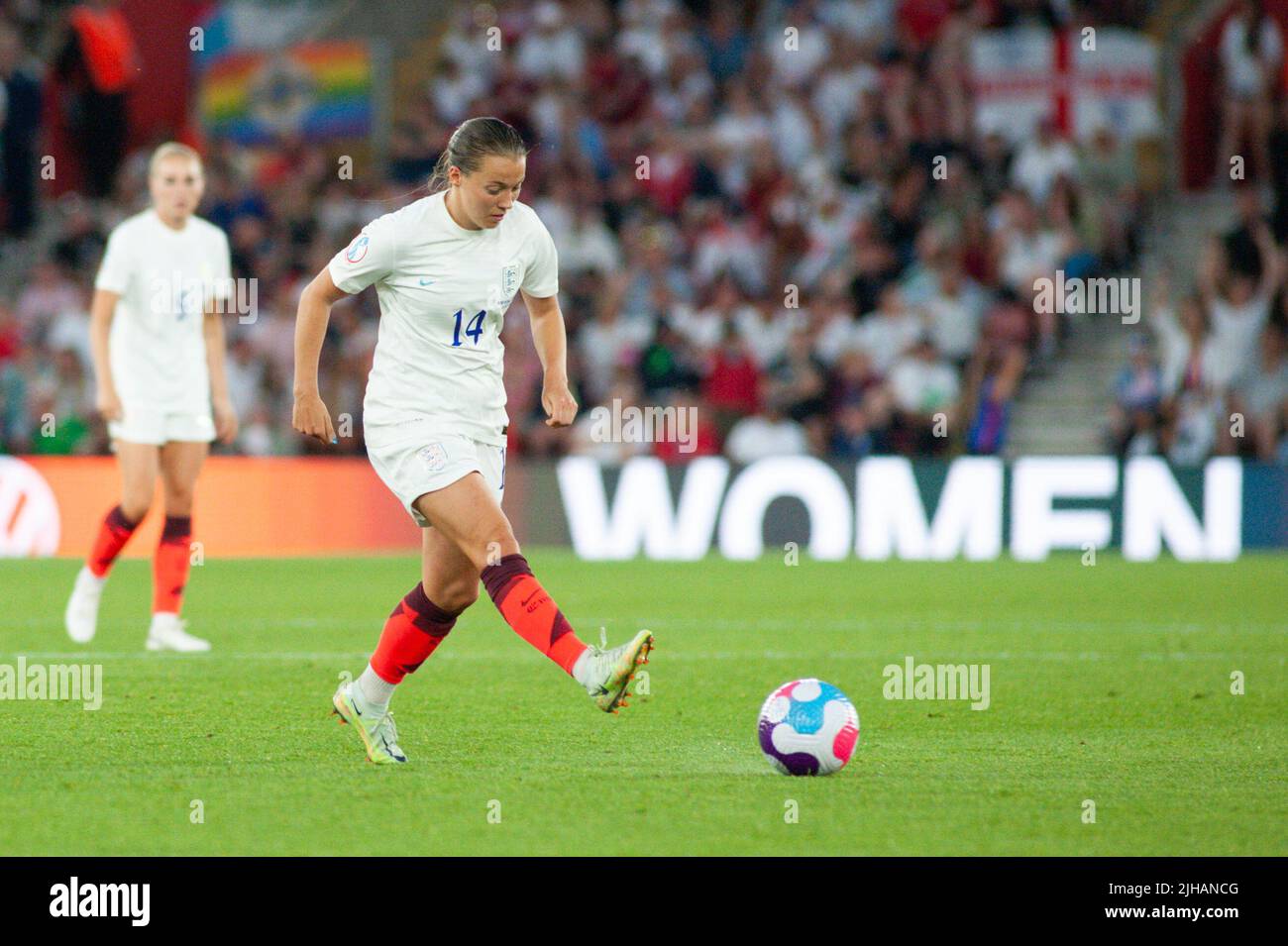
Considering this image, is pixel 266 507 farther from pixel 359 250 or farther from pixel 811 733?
pixel 811 733

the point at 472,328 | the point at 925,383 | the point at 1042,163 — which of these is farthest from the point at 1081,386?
the point at 472,328

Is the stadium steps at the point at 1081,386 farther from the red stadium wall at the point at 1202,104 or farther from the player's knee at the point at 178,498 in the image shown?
the player's knee at the point at 178,498

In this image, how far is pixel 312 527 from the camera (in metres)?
16.5

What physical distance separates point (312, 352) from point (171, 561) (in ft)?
11.3

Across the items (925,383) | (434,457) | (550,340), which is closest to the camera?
(434,457)

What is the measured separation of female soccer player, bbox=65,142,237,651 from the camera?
9.41 m

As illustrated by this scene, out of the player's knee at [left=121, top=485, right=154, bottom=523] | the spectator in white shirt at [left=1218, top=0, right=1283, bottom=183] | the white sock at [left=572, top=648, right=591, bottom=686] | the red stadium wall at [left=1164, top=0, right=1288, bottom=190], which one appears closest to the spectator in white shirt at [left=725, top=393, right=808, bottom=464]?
the spectator in white shirt at [left=1218, top=0, right=1283, bottom=183]

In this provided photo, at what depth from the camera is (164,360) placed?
9.52 m

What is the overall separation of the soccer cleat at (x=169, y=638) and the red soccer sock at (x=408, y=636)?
10.7 feet

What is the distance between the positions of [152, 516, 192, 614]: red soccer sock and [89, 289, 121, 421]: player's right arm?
1.95 ft

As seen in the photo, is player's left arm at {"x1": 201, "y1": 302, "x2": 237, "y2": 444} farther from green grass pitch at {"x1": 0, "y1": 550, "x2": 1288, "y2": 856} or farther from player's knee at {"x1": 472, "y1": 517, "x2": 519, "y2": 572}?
player's knee at {"x1": 472, "y1": 517, "x2": 519, "y2": 572}

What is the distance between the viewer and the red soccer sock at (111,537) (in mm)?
9492

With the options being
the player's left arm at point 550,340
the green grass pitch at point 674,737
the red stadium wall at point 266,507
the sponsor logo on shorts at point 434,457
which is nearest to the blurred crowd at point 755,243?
the red stadium wall at point 266,507

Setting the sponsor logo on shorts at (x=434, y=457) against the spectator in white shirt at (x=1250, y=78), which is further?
the spectator in white shirt at (x=1250, y=78)
